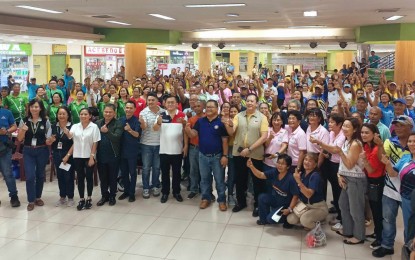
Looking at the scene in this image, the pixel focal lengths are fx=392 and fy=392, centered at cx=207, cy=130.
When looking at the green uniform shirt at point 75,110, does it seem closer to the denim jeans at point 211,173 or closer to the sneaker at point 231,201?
the denim jeans at point 211,173

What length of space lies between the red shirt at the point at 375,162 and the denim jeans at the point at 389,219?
246mm

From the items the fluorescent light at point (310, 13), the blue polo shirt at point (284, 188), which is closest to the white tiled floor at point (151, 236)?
the blue polo shirt at point (284, 188)

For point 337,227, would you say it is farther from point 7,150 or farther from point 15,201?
point 7,150

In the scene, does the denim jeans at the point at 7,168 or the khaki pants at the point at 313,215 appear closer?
the khaki pants at the point at 313,215

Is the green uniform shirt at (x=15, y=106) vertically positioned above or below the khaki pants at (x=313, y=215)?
above

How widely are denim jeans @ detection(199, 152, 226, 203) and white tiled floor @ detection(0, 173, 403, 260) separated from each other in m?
0.23

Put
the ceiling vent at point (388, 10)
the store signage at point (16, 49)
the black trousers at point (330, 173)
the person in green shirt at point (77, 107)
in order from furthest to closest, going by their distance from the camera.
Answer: the store signage at point (16, 49) < the ceiling vent at point (388, 10) < the person in green shirt at point (77, 107) < the black trousers at point (330, 173)

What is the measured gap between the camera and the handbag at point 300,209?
4.61 metres

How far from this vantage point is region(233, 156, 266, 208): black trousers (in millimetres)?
5223

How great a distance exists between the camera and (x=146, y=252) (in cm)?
429

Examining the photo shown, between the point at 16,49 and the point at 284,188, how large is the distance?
15.3m

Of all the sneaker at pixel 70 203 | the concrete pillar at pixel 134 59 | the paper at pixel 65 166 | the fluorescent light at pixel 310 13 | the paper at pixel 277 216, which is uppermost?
the fluorescent light at pixel 310 13

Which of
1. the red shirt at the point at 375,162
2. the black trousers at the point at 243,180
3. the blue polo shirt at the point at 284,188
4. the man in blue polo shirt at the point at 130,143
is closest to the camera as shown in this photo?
the red shirt at the point at 375,162

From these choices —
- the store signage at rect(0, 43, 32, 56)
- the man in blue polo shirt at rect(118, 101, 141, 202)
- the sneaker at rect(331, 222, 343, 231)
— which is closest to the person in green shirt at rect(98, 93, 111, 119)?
the man in blue polo shirt at rect(118, 101, 141, 202)
